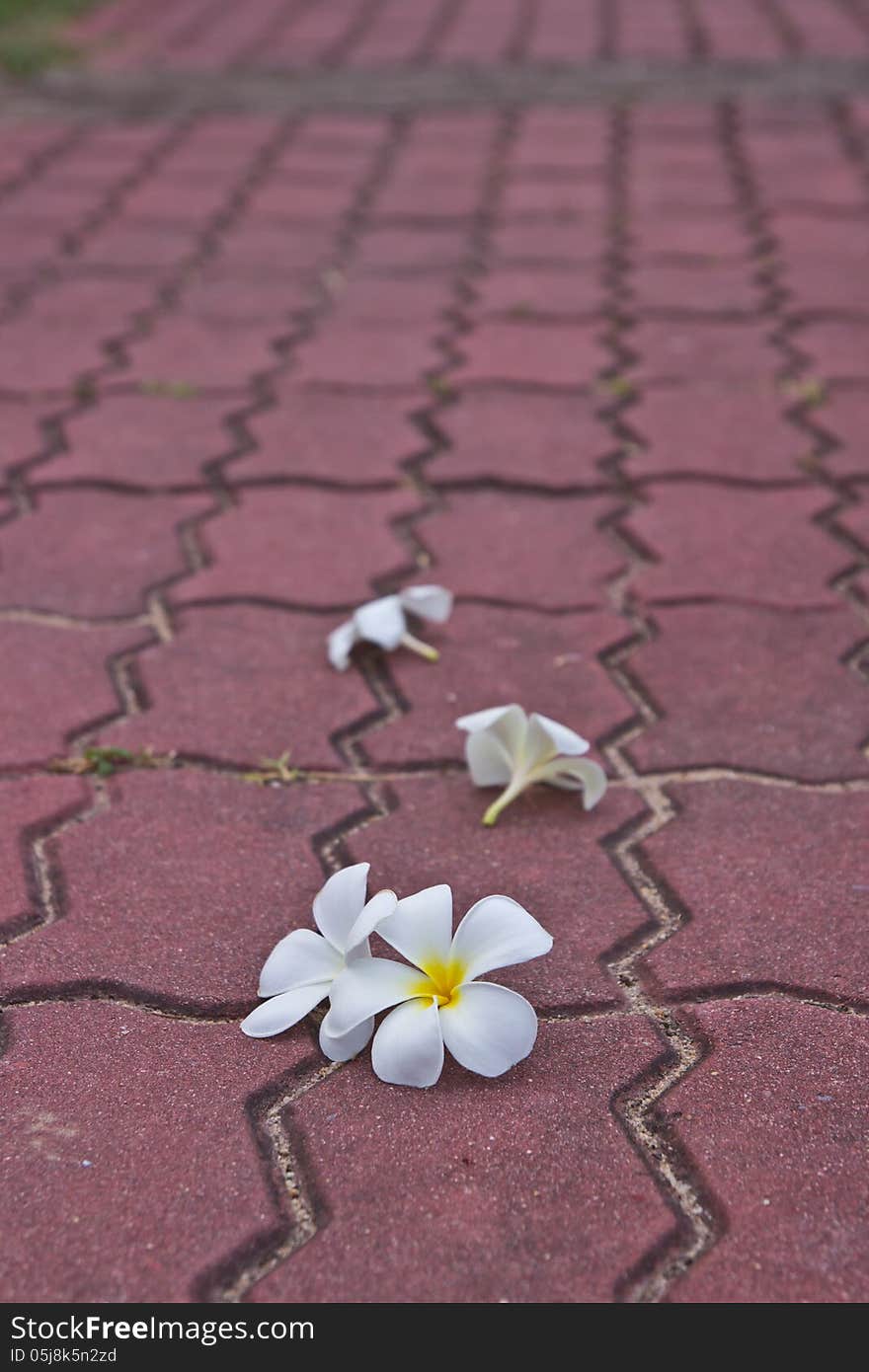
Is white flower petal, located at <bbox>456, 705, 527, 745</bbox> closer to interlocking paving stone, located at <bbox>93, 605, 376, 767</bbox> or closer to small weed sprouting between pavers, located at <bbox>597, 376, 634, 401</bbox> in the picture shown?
interlocking paving stone, located at <bbox>93, 605, 376, 767</bbox>

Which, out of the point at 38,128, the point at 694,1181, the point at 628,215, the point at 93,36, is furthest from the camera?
the point at 93,36

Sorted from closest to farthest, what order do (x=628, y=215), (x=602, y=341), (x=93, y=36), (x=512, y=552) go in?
(x=512, y=552)
(x=602, y=341)
(x=628, y=215)
(x=93, y=36)

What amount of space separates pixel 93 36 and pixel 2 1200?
6.62 meters

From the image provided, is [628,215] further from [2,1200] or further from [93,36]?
[2,1200]

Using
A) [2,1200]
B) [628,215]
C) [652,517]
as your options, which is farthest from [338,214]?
[2,1200]

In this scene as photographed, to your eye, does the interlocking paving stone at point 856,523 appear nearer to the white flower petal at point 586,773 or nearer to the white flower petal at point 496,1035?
the white flower petal at point 586,773

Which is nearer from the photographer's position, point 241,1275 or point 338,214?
point 241,1275

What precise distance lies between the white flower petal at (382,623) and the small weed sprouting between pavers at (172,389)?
1.26 meters

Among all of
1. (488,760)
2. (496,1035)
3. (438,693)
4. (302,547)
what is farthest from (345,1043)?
(302,547)

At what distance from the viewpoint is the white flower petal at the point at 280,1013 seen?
1658 millimetres

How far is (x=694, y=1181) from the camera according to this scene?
149 centimetres

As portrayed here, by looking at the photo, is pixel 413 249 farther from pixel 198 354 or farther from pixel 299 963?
pixel 299 963

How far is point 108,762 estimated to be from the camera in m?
2.19

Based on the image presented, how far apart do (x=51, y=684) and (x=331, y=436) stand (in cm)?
114
